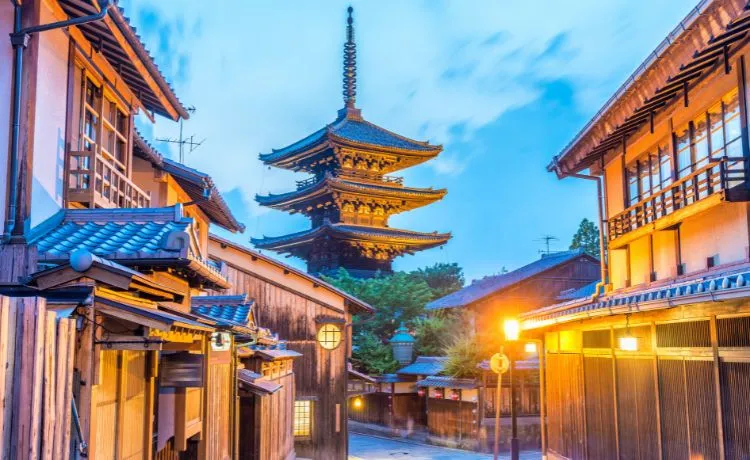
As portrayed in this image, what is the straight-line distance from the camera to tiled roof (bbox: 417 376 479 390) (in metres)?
30.3

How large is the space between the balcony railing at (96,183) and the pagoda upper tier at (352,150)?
3316cm

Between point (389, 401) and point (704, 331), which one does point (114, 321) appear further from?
point (389, 401)

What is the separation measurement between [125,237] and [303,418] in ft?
62.6

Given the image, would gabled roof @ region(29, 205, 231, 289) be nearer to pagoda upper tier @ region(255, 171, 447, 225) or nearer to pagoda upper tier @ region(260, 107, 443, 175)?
pagoda upper tier @ region(255, 171, 447, 225)

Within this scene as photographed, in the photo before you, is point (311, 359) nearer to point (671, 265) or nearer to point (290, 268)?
point (290, 268)

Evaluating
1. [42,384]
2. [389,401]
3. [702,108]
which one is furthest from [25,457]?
[389,401]

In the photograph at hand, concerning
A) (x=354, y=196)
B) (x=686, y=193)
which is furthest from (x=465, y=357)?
(x=686, y=193)

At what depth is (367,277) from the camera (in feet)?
150

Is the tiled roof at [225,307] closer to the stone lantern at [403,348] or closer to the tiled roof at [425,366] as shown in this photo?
the tiled roof at [425,366]

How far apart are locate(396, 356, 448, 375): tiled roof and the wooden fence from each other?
2955 centimetres

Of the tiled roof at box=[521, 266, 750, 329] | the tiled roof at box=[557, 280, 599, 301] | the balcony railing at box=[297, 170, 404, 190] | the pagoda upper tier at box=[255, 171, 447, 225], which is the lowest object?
the tiled roof at box=[521, 266, 750, 329]

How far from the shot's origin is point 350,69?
169 feet

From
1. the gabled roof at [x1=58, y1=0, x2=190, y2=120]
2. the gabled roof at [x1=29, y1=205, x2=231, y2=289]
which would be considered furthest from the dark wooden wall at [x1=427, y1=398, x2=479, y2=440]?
the gabled roof at [x1=29, y1=205, x2=231, y2=289]

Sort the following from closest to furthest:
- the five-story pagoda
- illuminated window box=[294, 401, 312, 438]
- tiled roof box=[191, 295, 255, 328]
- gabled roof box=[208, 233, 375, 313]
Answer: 1. tiled roof box=[191, 295, 255, 328]
2. gabled roof box=[208, 233, 375, 313]
3. illuminated window box=[294, 401, 312, 438]
4. the five-story pagoda
